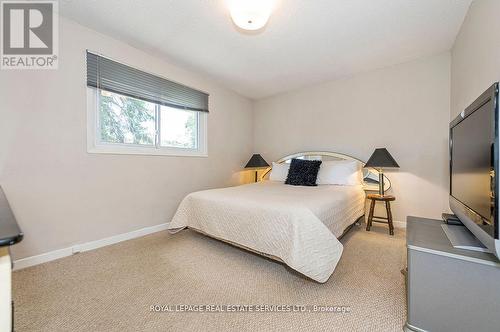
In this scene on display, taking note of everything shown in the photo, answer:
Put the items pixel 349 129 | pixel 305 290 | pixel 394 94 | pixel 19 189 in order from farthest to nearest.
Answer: pixel 349 129 → pixel 394 94 → pixel 19 189 → pixel 305 290

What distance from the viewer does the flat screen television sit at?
3.07 feet

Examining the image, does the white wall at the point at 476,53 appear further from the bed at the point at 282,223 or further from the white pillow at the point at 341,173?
the bed at the point at 282,223

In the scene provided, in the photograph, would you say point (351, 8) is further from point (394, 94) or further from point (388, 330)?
point (388, 330)

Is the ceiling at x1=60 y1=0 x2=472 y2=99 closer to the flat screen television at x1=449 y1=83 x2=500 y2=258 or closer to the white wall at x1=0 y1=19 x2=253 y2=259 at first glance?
the white wall at x1=0 y1=19 x2=253 y2=259

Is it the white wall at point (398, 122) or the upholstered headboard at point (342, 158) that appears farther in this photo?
the upholstered headboard at point (342, 158)

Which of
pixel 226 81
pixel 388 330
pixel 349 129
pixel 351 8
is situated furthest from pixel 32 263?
pixel 349 129

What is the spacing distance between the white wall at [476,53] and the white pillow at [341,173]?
126cm

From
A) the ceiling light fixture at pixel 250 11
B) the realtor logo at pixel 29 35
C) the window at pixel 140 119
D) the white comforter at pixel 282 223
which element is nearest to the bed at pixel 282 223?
the white comforter at pixel 282 223

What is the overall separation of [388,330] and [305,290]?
529 millimetres

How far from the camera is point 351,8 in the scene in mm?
1911

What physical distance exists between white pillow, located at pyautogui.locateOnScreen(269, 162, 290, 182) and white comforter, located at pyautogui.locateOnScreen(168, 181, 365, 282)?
1.23m

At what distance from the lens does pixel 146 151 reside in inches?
108

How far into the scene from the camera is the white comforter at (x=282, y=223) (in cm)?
159

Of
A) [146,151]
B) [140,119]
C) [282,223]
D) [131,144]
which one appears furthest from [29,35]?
[282,223]
